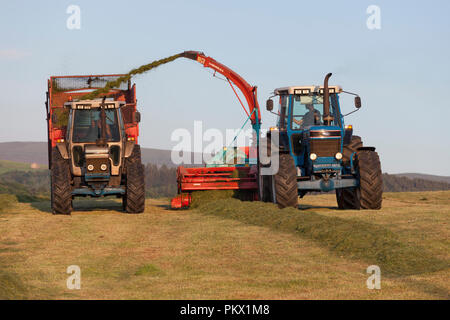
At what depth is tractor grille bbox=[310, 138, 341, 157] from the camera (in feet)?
49.3

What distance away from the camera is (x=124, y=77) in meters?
19.6

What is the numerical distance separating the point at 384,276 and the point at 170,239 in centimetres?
427

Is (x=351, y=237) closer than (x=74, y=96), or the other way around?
(x=351, y=237)

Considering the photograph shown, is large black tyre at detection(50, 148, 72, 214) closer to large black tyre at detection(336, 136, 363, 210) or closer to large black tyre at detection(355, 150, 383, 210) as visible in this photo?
large black tyre at detection(336, 136, 363, 210)

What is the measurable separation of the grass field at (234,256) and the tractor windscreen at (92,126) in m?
3.51

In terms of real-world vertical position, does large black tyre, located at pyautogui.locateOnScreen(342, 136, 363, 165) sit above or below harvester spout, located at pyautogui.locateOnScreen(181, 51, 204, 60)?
below

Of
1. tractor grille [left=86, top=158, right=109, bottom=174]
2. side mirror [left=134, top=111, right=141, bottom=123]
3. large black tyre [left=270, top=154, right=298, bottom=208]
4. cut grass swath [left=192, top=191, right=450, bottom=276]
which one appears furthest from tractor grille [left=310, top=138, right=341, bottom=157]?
tractor grille [left=86, top=158, right=109, bottom=174]

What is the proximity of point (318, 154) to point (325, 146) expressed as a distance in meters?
0.24

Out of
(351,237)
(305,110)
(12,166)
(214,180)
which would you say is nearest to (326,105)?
(305,110)

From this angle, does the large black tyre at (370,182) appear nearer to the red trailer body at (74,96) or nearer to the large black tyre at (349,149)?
the large black tyre at (349,149)

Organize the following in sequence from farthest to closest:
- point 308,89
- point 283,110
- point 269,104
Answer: point 283,110 → point 308,89 → point 269,104

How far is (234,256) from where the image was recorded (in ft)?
28.5

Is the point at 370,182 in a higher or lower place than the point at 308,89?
lower

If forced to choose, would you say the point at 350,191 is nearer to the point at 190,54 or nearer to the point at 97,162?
the point at 97,162
